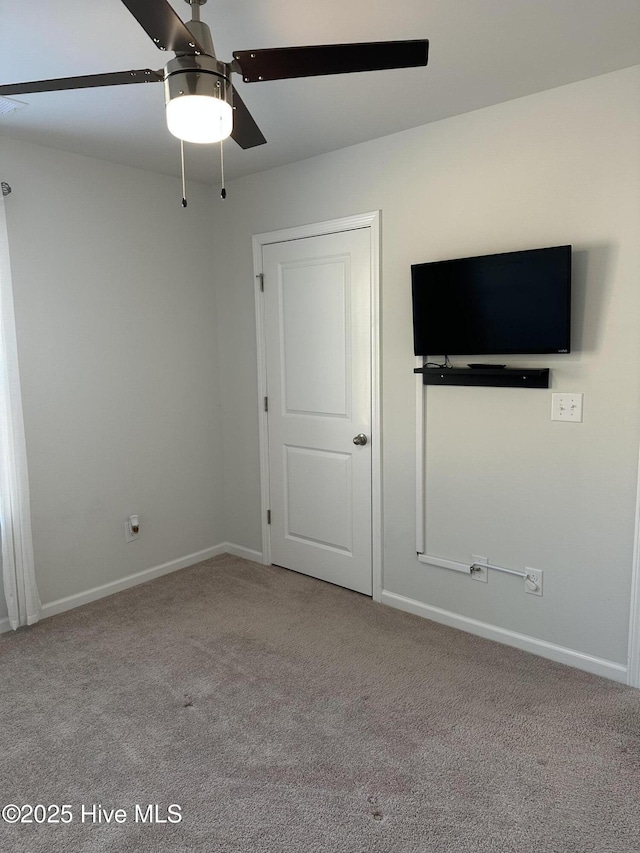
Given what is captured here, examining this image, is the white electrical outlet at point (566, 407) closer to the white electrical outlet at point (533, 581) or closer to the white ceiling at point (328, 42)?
the white electrical outlet at point (533, 581)

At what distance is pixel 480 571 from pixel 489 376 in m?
0.98

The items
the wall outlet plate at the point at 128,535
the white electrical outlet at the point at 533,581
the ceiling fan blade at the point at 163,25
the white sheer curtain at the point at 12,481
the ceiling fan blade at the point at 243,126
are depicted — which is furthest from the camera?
the wall outlet plate at the point at 128,535

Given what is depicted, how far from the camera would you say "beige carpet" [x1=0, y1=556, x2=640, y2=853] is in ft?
5.89

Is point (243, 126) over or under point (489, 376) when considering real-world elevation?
over

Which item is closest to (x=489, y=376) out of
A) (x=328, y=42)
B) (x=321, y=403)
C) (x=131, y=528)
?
(x=321, y=403)

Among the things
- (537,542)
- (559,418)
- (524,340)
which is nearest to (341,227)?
(524,340)

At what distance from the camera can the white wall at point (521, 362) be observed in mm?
2393

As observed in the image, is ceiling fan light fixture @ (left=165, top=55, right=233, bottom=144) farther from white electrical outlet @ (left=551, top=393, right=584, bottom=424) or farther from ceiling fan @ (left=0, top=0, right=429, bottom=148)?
white electrical outlet @ (left=551, top=393, right=584, bottom=424)

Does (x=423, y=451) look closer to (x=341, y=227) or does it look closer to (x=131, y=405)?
(x=341, y=227)

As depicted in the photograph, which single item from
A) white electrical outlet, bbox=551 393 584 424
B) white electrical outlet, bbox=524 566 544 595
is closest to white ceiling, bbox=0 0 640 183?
white electrical outlet, bbox=551 393 584 424

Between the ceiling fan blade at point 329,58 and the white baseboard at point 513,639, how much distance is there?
244 cm

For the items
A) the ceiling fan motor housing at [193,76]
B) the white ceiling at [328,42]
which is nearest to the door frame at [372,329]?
the white ceiling at [328,42]

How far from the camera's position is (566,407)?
8.36 feet

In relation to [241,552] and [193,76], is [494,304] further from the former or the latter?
[241,552]
